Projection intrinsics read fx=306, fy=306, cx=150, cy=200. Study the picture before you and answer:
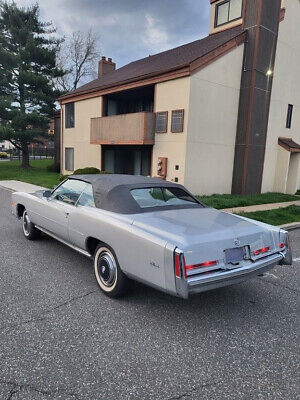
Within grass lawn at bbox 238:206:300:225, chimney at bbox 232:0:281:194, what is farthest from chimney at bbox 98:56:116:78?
grass lawn at bbox 238:206:300:225

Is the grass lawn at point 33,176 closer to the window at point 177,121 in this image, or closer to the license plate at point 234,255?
the window at point 177,121

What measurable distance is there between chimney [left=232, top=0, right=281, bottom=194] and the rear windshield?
974cm

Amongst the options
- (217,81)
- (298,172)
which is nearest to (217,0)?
(217,81)

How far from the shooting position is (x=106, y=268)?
3719mm

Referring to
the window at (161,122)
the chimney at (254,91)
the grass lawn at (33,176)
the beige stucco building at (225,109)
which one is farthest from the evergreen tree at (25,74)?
the chimney at (254,91)

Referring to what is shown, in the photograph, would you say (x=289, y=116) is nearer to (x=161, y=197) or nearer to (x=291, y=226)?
(x=291, y=226)

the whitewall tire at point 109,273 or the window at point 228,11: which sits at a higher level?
the window at point 228,11

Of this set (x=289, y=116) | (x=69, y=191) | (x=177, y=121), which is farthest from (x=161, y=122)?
(x=69, y=191)

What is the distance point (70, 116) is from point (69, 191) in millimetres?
16311

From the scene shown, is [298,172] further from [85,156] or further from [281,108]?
[85,156]

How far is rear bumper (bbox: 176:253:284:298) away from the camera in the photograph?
2.81m

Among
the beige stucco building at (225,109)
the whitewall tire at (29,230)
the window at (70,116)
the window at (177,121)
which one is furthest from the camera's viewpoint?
the window at (70,116)

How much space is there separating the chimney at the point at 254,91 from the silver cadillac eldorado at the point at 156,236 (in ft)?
32.4

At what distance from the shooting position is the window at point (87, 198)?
13.9ft
